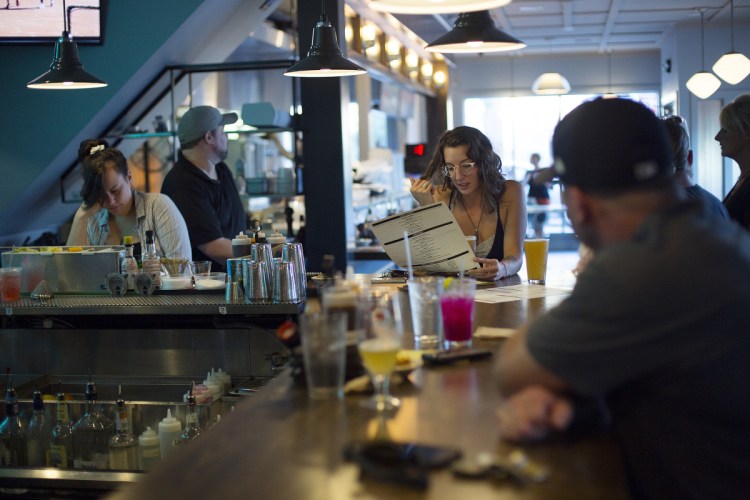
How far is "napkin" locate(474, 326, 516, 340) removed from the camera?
98.0 inches

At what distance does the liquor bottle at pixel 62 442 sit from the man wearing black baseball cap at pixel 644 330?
225 cm

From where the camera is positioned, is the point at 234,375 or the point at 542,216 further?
the point at 542,216

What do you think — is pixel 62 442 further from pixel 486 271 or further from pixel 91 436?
pixel 486 271

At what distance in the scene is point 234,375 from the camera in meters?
3.70

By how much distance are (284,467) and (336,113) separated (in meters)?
5.64

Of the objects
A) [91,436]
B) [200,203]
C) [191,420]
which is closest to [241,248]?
[191,420]

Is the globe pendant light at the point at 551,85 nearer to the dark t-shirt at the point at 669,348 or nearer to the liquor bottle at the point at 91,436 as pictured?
the liquor bottle at the point at 91,436

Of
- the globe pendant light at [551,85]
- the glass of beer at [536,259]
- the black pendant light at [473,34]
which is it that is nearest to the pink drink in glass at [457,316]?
the glass of beer at [536,259]

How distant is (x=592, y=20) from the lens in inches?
544

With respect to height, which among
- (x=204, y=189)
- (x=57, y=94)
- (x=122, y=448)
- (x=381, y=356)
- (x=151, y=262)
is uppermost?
(x=57, y=94)

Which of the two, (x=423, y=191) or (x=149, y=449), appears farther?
(x=423, y=191)

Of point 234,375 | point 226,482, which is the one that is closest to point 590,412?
point 226,482

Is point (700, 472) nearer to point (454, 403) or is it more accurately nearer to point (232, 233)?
point (454, 403)

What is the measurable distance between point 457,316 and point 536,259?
1.53 metres
